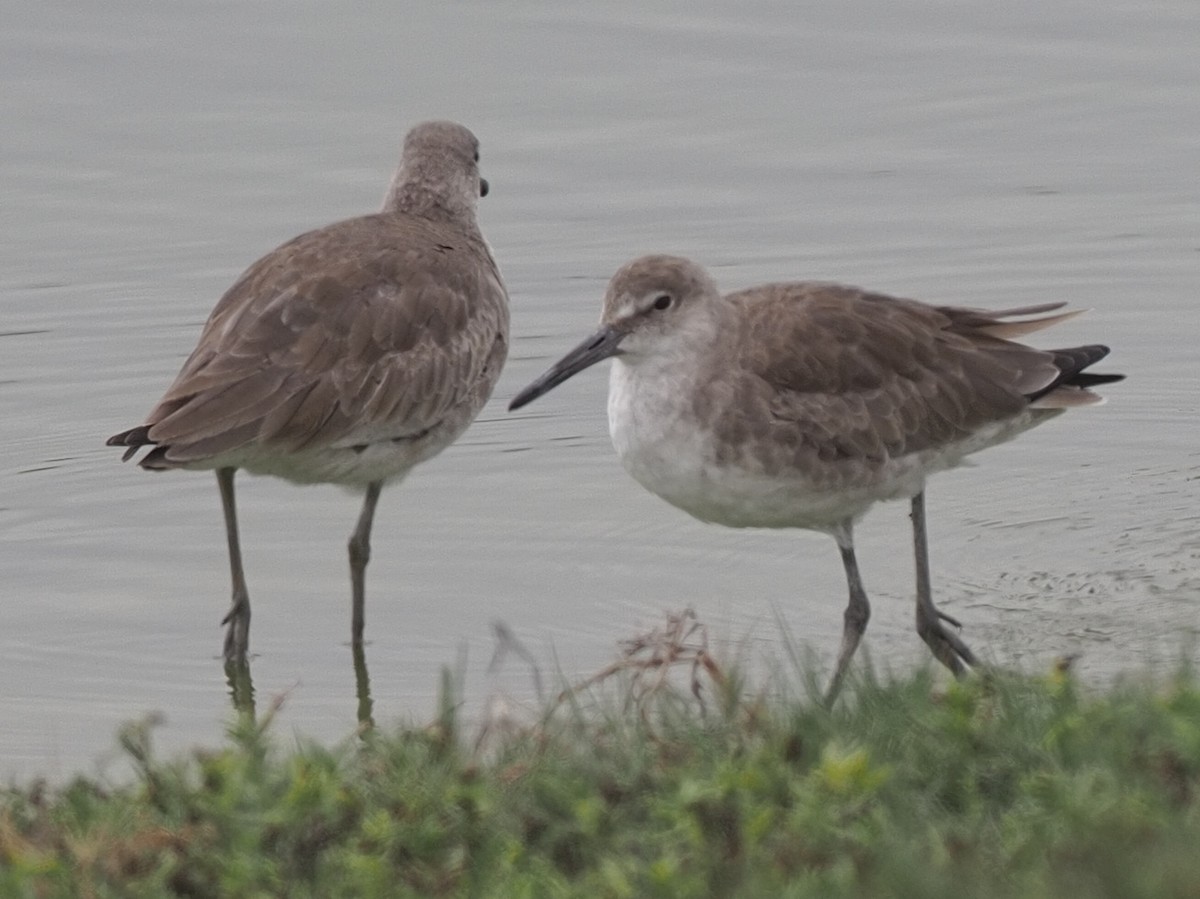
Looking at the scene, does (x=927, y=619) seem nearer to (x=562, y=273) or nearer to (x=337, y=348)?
(x=337, y=348)

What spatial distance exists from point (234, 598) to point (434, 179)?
7.64 feet

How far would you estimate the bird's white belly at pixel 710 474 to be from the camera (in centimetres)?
784

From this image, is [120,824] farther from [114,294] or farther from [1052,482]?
[114,294]

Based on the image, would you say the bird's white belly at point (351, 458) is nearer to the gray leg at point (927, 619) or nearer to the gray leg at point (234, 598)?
the gray leg at point (234, 598)

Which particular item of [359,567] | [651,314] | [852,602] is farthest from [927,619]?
[359,567]

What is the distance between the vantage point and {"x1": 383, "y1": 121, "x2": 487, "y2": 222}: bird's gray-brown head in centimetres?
1047

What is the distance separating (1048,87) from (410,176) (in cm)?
629

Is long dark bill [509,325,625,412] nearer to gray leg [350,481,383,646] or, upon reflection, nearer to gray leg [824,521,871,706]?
gray leg [824,521,871,706]

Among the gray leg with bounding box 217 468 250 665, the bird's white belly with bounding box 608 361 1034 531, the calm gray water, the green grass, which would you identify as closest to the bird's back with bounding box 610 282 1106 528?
the bird's white belly with bounding box 608 361 1034 531

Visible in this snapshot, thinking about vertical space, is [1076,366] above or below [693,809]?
above

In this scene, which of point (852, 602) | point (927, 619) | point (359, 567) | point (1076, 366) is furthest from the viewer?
point (359, 567)

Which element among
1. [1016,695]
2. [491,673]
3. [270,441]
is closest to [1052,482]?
[491,673]

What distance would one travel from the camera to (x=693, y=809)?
5367 mm

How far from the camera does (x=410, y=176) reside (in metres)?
10.5
